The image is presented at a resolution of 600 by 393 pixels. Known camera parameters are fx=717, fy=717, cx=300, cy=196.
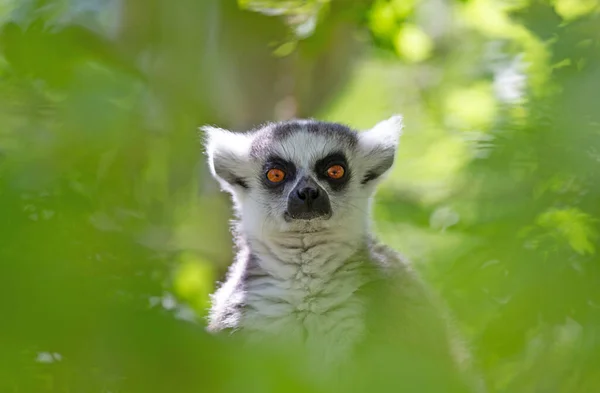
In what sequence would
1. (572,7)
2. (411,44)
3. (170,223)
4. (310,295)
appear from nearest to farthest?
1. (170,223)
2. (572,7)
3. (310,295)
4. (411,44)

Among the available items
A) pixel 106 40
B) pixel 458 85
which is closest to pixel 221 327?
pixel 106 40

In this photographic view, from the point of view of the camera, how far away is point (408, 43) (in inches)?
163

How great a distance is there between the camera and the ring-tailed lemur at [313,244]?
291cm

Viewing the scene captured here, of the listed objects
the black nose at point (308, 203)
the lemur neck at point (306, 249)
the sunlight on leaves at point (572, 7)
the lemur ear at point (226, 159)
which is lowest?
the sunlight on leaves at point (572, 7)

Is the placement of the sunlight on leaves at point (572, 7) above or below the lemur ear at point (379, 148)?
below

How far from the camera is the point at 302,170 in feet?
11.2

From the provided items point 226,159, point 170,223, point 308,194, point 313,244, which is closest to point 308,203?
point 308,194

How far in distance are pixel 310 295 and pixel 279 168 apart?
0.74 metres

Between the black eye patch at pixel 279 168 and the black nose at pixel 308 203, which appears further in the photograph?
the black eye patch at pixel 279 168

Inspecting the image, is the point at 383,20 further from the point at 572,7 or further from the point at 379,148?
the point at 572,7

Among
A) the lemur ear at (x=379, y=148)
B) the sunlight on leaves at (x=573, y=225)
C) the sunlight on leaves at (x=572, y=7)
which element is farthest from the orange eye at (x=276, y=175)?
the sunlight on leaves at (x=573, y=225)

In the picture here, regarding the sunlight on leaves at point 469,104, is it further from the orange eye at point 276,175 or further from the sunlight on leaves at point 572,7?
the sunlight on leaves at point 572,7

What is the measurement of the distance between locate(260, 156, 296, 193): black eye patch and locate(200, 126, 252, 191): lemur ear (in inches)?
6.6

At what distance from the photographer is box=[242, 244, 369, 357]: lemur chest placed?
2.84 meters
